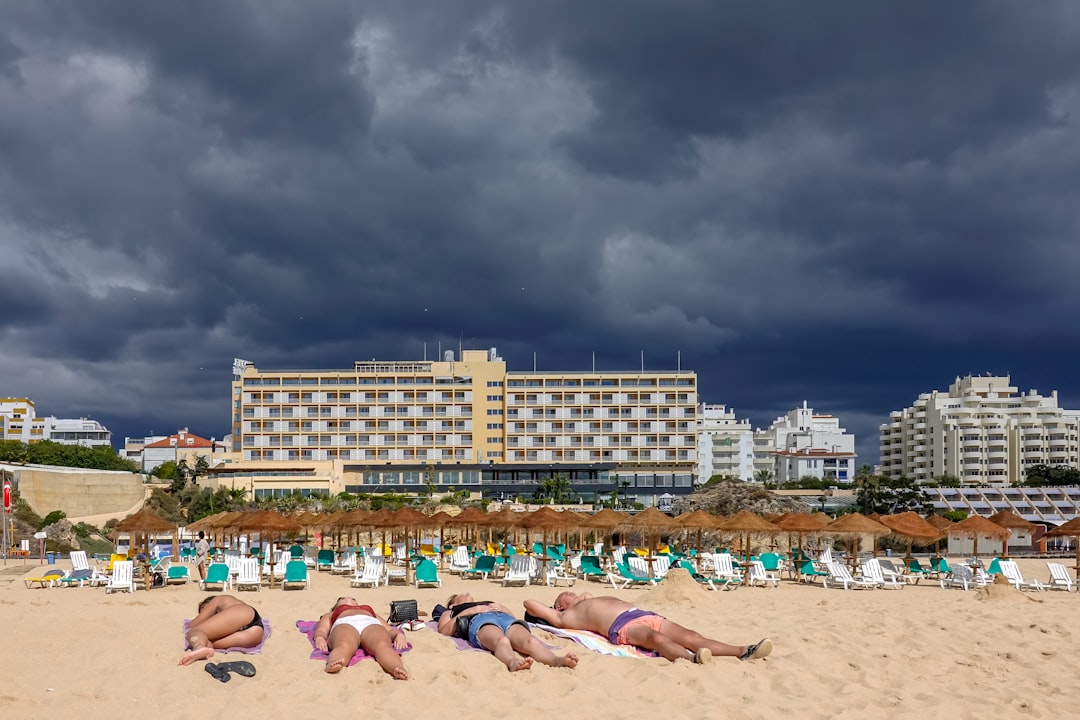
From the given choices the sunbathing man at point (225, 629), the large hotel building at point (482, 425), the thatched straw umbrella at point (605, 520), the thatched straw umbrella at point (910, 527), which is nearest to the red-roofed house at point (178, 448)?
the large hotel building at point (482, 425)

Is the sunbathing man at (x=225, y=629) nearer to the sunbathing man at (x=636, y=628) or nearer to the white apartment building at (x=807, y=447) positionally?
the sunbathing man at (x=636, y=628)

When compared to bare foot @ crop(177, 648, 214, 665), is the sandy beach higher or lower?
lower

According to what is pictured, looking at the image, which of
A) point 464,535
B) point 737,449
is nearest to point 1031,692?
point 464,535

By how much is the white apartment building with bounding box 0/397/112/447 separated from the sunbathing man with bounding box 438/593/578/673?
96813 mm

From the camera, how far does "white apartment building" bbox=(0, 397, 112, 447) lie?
322 ft

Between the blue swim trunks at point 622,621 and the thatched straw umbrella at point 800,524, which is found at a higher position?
the blue swim trunks at point 622,621

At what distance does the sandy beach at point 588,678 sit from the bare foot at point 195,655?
12 cm

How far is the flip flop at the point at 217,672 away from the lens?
22.9 feet

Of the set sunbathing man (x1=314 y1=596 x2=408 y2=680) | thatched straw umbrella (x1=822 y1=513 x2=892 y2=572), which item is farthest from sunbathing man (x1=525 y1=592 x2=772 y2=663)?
thatched straw umbrella (x1=822 y1=513 x2=892 y2=572)

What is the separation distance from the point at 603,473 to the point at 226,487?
29438 millimetres

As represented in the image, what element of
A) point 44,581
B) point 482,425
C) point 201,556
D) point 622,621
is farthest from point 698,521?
point 482,425

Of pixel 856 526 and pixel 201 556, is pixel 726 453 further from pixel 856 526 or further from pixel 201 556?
pixel 201 556

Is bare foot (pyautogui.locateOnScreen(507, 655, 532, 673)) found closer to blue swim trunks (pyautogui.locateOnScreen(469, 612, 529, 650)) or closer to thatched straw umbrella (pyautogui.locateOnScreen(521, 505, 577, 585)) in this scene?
blue swim trunks (pyautogui.locateOnScreen(469, 612, 529, 650))

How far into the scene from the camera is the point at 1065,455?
100 metres
